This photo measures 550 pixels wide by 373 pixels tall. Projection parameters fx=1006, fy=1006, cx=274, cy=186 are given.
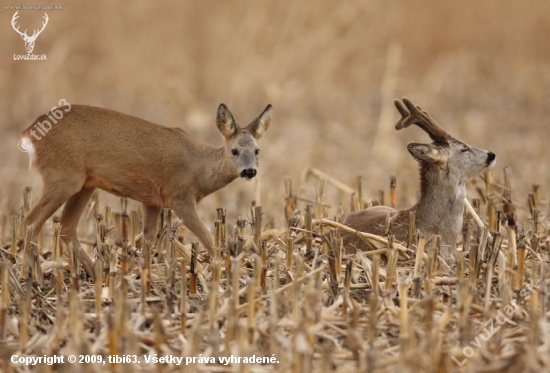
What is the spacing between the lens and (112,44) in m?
17.4

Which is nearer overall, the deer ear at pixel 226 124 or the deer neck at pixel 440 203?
the deer neck at pixel 440 203

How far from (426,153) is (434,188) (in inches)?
12.6

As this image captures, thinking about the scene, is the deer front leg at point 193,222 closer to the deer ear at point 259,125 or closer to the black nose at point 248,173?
the black nose at point 248,173

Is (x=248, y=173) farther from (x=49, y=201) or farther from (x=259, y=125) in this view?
(x=49, y=201)

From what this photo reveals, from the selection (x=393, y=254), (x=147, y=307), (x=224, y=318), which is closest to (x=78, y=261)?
(x=147, y=307)

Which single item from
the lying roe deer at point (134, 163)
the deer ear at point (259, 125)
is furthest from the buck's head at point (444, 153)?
the lying roe deer at point (134, 163)

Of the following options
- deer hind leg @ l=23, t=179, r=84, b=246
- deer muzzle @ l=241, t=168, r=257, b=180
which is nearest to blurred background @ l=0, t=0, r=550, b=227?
deer muzzle @ l=241, t=168, r=257, b=180

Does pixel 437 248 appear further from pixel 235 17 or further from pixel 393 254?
pixel 235 17

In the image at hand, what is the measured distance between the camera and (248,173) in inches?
332

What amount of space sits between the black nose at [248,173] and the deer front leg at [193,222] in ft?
1.80

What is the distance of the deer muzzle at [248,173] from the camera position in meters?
8.41

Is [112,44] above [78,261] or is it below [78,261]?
above

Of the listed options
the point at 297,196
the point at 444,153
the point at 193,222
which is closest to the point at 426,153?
the point at 444,153

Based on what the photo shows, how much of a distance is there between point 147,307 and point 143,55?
11551 mm
